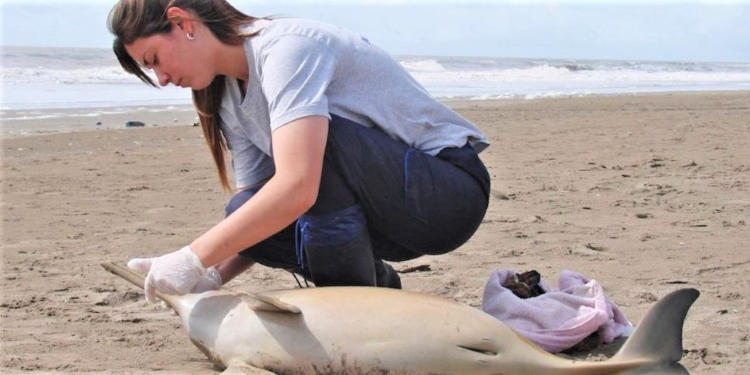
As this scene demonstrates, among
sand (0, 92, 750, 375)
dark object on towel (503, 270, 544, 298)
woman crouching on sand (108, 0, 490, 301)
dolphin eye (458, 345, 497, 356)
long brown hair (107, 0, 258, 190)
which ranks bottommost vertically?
sand (0, 92, 750, 375)

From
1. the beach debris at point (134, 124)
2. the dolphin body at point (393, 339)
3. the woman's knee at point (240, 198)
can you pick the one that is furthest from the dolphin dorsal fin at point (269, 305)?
the beach debris at point (134, 124)

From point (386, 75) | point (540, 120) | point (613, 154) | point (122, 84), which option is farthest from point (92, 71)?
point (386, 75)

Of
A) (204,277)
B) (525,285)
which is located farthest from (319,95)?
(525,285)

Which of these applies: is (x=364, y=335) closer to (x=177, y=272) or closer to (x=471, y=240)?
(x=177, y=272)

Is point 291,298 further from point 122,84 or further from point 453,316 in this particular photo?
point 122,84

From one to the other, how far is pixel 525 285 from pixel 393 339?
2.53ft

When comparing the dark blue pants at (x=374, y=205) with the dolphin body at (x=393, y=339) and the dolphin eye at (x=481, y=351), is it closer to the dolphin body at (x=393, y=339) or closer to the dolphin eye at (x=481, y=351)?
the dolphin body at (x=393, y=339)

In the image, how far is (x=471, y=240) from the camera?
205 inches

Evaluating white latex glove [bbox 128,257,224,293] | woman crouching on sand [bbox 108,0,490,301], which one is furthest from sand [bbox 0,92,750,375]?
woman crouching on sand [bbox 108,0,490,301]

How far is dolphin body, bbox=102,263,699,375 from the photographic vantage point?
278cm

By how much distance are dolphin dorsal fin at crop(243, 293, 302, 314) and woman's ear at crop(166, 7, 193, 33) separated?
2.60ft

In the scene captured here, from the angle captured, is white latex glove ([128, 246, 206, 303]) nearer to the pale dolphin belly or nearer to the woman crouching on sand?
the woman crouching on sand

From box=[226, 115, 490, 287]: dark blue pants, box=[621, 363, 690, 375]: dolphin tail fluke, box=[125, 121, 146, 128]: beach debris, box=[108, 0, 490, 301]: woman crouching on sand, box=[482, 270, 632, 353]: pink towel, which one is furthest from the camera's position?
box=[125, 121, 146, 128]: beach debris

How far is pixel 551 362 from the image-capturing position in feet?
9.11
